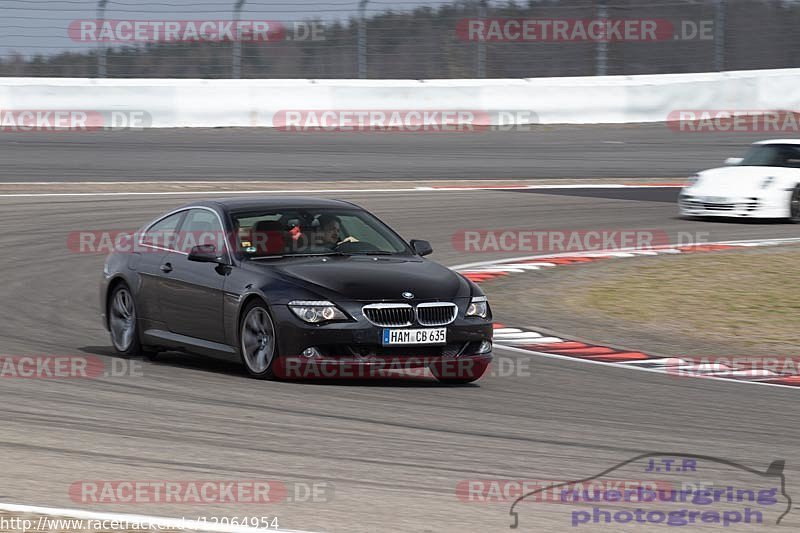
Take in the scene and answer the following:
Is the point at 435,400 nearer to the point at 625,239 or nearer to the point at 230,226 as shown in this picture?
the point at 230,226

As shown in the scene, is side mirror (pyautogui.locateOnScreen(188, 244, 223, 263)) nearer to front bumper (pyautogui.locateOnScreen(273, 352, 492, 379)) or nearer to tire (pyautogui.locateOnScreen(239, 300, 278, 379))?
tire (pyautogui.locateOnScreen(239, 300, 278, 379))

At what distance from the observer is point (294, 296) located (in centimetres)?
921

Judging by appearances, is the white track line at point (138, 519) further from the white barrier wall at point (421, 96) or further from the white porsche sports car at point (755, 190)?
the white barrier wall at point (421, 96)

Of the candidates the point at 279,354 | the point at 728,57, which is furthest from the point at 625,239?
the point at 728,57

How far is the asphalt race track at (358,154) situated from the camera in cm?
2475

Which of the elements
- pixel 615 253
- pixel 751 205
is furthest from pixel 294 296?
pixel 751 205

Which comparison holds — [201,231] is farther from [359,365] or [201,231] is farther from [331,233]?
[359,365]

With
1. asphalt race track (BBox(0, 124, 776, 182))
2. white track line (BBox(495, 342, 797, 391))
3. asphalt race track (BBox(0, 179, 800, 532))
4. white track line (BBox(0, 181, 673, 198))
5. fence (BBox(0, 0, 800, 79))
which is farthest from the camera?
fence (BBox(0, 0, 800, 79))

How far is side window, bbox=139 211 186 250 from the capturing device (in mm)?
10695

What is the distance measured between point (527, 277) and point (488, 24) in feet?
53.1

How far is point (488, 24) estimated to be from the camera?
31.3 m

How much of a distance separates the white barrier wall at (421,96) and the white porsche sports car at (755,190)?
10.4 m

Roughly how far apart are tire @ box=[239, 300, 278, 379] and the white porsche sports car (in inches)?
478

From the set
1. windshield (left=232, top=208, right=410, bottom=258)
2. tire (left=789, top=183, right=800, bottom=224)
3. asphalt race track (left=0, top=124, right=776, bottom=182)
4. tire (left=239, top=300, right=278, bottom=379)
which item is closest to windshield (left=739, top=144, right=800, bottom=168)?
tire (left=789, top=183, right=800, bottom=224)
